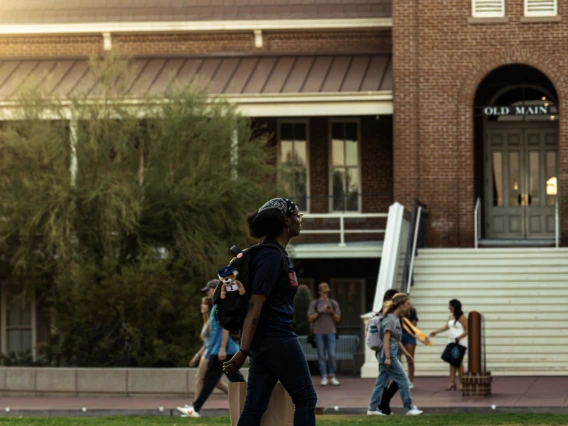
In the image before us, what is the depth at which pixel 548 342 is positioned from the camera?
2355cm

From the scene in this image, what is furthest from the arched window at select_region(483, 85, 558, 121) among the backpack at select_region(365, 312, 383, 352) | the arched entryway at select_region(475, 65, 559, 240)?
the backpack at select_region(365, 312, 383, 352)

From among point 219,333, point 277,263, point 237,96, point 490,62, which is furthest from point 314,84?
point 277,263

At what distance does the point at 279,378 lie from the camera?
26.7 feet

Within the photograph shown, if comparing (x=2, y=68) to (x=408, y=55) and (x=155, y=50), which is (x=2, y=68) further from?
(x=408, y=55)

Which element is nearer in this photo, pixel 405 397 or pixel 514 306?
pixel 405 397

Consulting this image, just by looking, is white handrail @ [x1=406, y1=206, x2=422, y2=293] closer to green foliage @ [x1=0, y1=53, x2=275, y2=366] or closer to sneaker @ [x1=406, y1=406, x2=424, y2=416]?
green foliage @ [x1=0, y1=53, x2=275, y2=366]

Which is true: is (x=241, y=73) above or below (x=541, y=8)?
below

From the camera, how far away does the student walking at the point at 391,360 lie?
1523 centimetres

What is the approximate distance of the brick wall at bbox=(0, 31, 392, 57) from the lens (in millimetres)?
31312

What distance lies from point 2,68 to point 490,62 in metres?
11.3

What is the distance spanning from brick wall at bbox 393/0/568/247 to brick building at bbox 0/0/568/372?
3 centimetres

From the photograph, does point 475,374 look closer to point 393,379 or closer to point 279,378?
point 393,379

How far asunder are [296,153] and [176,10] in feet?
15.4

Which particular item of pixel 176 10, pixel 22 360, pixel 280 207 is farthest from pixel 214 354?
pixel 176 10
